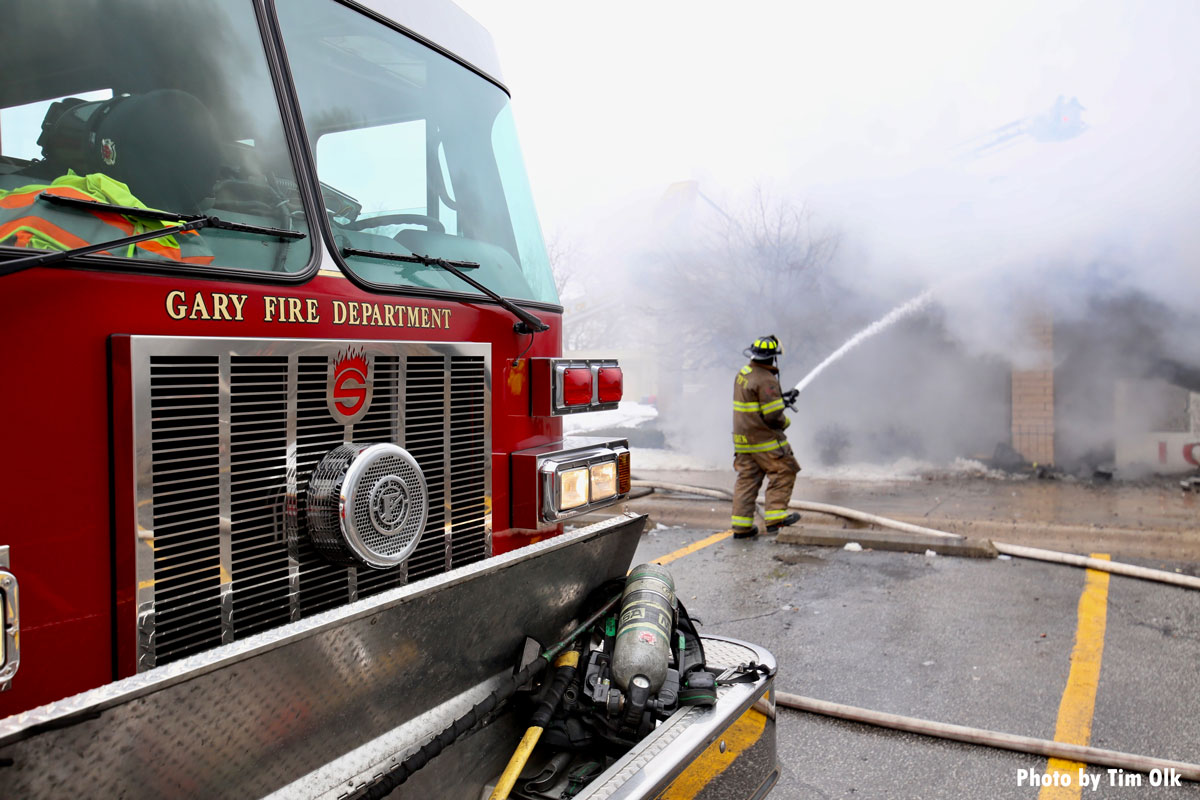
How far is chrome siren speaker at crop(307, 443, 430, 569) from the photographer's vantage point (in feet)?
5.22

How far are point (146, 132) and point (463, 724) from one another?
1400 millimetres

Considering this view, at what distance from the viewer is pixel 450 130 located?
2.48 m

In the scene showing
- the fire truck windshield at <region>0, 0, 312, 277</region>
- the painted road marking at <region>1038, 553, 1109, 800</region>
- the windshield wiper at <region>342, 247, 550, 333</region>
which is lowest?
the painted road marking at <region>1038, 553, 1109, 800</region>

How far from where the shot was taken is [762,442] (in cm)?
698

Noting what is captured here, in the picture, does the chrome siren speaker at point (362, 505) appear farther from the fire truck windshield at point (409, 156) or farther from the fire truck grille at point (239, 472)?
the fire truck windshield at point (409, 156)

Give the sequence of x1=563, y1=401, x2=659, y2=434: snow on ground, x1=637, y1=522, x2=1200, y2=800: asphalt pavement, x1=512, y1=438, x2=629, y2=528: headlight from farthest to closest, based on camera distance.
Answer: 1. x1=563, y1=401, x2=659, y2=434: snow on ground
2. x1=637, y1=522, x2=1200, y2=800: asphalt pavement
3. x1=512, y1=438, x2=629, y2=528: headlight

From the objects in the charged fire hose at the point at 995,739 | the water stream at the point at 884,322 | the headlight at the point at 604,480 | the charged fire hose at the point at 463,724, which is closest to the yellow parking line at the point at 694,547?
the charged fire hose at the point at 995,739

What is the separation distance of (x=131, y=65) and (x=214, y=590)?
1.08 meters

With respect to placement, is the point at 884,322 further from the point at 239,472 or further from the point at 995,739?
the point at 239,472

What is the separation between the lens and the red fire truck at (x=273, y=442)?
4.23 feet

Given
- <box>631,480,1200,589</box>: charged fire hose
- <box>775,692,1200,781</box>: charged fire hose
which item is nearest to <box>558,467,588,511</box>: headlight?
<box>775,692,1200,781</box>: charged fire hose

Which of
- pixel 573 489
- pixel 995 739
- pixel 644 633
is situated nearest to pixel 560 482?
pixel 573 489

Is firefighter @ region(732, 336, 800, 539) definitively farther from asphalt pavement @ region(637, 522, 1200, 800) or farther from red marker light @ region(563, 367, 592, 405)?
red marker light @ region(563, 367, 592, 405)

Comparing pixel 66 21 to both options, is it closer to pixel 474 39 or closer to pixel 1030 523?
pixel 474 39
